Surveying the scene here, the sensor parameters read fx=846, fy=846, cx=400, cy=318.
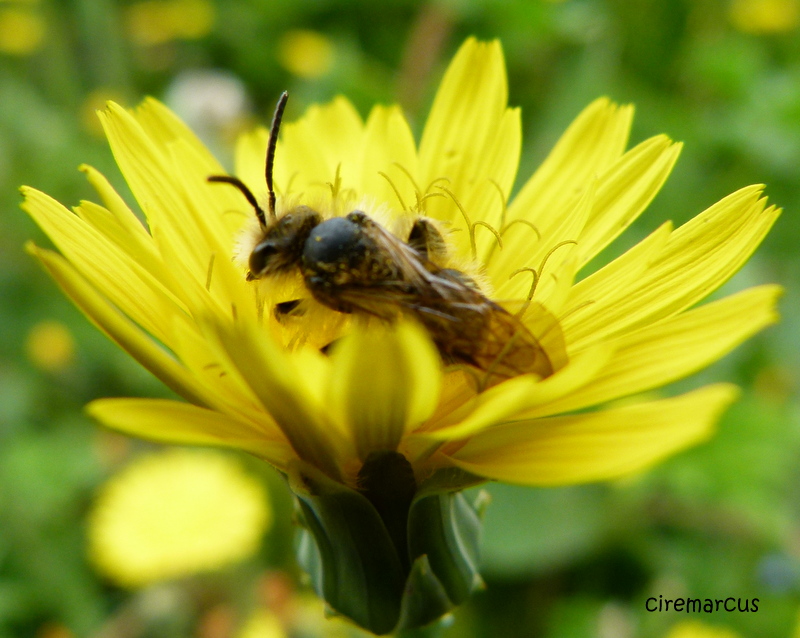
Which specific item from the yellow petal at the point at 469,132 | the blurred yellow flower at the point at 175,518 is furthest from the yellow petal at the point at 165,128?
the blurred yellow flower at the point at 175,518

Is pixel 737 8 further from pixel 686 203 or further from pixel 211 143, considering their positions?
pixel 211 143

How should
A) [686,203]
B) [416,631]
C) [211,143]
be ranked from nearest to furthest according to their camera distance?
1. [416,631]
2. [686,203]
3. [211,143]

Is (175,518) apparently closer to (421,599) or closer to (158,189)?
(158,189)

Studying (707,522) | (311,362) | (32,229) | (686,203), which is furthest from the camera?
(32,229)

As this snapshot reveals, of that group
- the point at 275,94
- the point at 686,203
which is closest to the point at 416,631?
the point at 686,203

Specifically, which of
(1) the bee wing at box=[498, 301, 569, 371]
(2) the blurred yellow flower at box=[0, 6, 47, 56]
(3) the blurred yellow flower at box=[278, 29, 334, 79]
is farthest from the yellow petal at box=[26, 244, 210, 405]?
(2) the blurred yellow flower at box=[0, 6, 47, 56]

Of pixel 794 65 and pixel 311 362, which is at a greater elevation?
pixel 311 362

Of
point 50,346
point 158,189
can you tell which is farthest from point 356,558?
point 50,346

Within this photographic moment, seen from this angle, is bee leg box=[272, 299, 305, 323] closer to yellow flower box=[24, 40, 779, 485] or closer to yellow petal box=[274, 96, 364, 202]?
yellow flower box=[24, 40, 779, 485]
